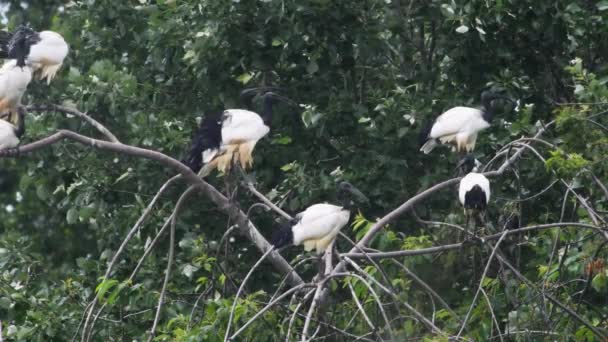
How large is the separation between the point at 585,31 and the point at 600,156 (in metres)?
1.89

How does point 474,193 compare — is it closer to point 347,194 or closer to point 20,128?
point 347,194

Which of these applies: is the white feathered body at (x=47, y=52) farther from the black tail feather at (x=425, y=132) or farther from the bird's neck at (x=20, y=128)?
the black tail feather at (x=425, y=132)

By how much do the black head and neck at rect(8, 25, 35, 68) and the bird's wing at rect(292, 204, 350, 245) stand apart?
173cm

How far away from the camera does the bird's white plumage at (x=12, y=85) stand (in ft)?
23.0

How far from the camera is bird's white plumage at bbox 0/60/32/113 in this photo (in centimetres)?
701

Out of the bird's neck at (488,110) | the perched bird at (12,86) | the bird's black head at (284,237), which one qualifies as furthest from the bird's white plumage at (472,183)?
the perched bird at (12,86)

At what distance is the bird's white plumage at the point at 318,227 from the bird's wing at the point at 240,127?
2.17ft

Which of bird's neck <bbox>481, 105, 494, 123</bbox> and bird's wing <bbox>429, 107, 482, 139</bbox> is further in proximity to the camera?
bird's neck <bbox>481, 105, 494, 123</bbox>

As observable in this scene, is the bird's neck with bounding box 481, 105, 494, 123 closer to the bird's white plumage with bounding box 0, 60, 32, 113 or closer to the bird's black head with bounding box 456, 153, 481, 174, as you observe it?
the bird's black head with bounding box 456, 153, 481, 174

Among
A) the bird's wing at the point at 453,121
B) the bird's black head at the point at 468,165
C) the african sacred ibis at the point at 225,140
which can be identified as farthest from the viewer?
the bird's wing at the point at 453,121

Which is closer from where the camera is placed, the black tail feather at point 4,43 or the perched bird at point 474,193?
the perched bird at point 474,193

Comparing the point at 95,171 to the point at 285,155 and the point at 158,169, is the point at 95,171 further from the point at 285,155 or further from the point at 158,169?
the point at 285,155

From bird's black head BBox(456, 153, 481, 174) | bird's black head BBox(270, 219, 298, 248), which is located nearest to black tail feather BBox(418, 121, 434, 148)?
bird's black head BBox(456, 153, 481, 174)

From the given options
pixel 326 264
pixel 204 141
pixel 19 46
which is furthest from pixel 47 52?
pixel 326 264
